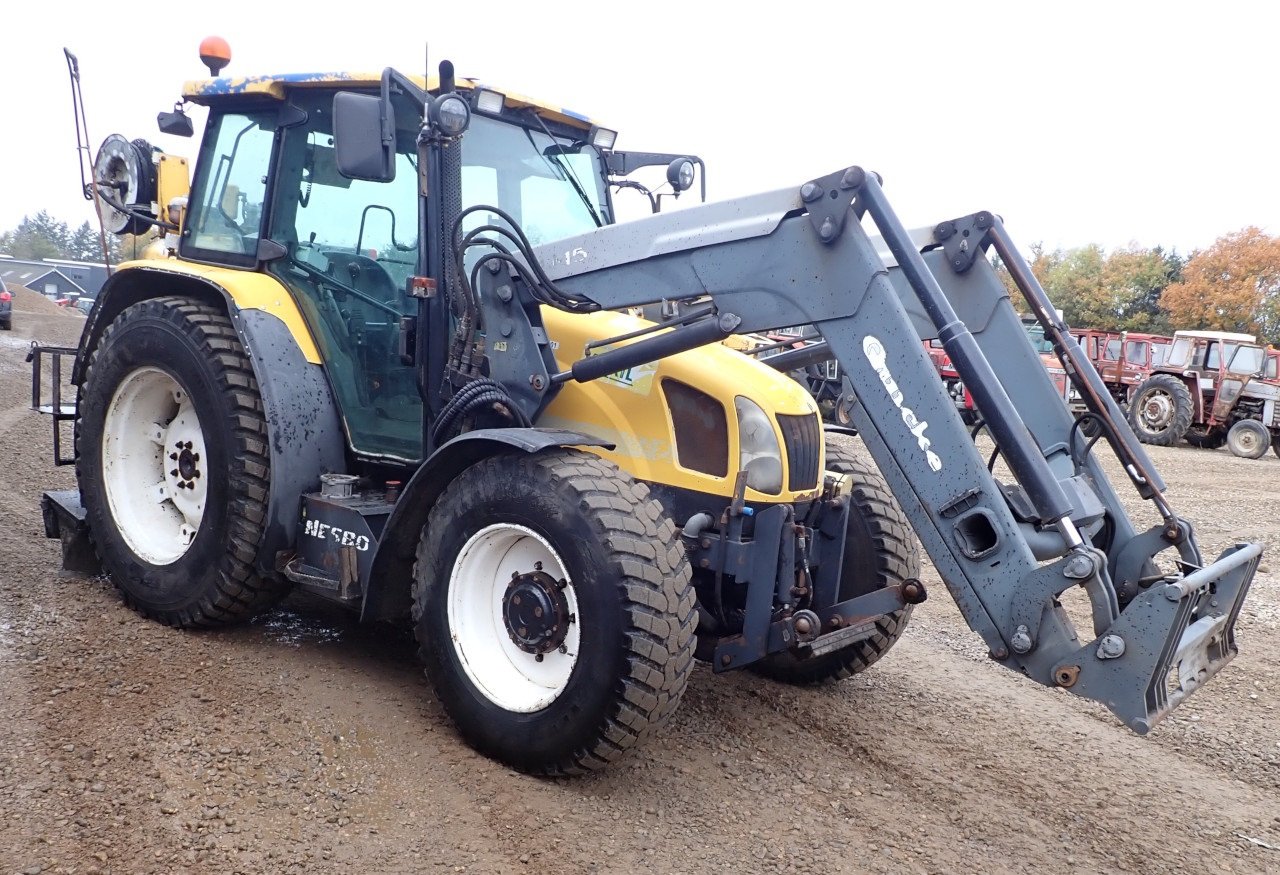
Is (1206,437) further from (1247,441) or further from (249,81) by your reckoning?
(249,81)

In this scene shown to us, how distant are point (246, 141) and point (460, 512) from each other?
2.35 m

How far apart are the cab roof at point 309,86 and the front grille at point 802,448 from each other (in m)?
1.87

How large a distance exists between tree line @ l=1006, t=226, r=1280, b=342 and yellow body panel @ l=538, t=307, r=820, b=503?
33078mm

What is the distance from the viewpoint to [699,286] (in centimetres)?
363

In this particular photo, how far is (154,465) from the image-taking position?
502cm

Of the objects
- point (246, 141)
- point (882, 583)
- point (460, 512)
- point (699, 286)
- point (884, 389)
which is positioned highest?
point (246, 141)

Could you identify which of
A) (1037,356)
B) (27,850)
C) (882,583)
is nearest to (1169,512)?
(1037,356)

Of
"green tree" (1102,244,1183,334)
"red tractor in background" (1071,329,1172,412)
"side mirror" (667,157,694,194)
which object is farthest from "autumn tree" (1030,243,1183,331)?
"side mirror" (667,157,694,194)

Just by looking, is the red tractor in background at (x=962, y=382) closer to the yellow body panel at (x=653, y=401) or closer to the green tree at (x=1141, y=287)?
the yellow body panel at (x=653, y=401)

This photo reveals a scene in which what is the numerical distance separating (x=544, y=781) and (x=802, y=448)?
151cm

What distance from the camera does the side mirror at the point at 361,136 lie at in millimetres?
3590

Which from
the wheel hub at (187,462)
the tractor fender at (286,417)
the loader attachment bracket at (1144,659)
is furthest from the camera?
the wheel hub at (187,462)

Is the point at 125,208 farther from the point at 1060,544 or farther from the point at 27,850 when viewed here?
the point at 1060,544

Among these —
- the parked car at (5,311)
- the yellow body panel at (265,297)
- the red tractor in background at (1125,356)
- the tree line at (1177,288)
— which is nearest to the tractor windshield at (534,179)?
the yellow body panel at (265,297)
